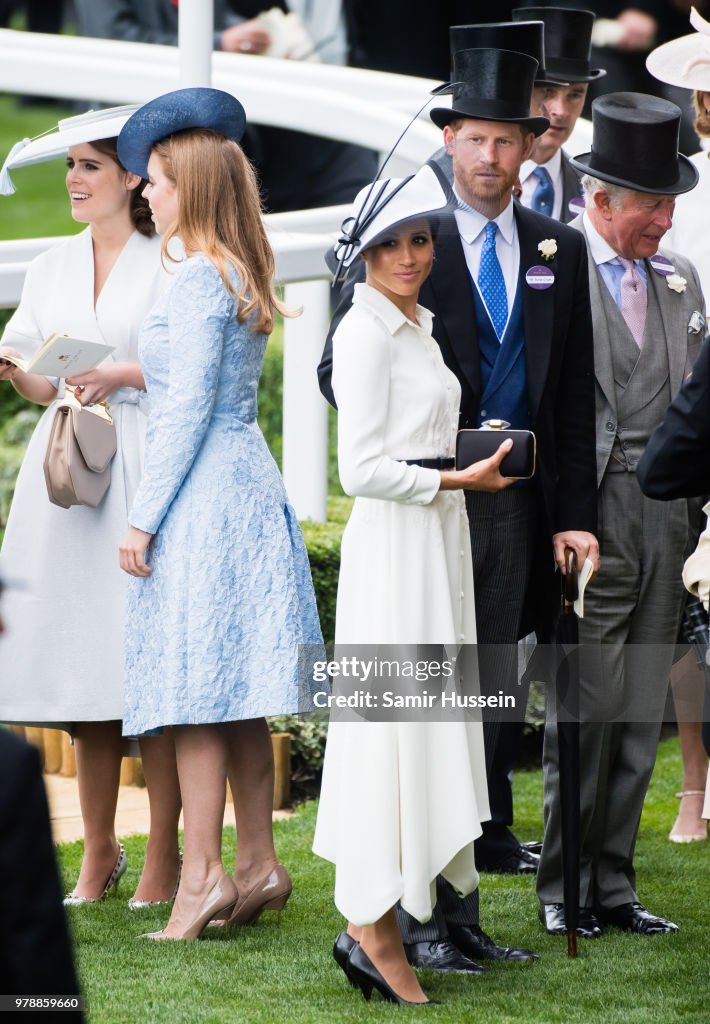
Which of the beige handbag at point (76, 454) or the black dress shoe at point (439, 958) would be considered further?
the beige handbag at point (76, 454)

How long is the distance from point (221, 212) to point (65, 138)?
2.10 ft

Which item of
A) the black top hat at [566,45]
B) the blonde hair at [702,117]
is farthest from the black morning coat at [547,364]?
the black top hat at [566,45]

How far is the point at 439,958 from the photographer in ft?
13.5

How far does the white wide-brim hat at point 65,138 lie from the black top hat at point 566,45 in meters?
1.82

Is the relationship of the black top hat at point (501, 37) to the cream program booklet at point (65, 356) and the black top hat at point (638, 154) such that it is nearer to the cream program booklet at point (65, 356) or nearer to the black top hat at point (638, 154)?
the black top hat at point (638, 154)

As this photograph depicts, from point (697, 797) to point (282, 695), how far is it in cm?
197

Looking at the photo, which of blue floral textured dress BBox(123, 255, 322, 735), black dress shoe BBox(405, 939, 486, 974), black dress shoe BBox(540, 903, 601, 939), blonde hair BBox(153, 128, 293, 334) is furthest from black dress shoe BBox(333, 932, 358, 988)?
blonde hair BBox(153, 128, 293, 334)

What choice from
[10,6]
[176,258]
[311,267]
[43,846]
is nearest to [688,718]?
[311,267]

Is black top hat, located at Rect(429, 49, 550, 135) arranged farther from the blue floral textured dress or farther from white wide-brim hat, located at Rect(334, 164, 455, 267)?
the blue floral textured dress

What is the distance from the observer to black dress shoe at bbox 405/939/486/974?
412 centimetres

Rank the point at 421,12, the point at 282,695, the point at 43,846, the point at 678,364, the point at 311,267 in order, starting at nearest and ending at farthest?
the point at 43,846 → the point at 282,695 → the point at 678,364 → the point at 311,267 → the point at 421,12

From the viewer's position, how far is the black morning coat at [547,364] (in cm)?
431

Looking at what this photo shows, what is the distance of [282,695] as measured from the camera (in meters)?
4.36

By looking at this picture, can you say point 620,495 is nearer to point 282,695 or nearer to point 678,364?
point 678,364
